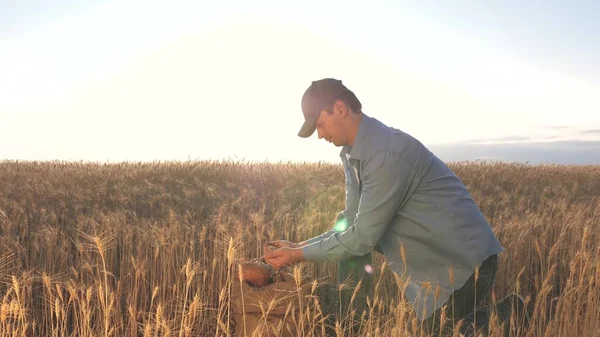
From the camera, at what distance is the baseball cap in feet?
8.57

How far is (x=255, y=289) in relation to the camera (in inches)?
102

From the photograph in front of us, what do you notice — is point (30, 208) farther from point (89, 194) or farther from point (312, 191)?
point (312, 191)

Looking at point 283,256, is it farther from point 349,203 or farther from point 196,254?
point 196,254

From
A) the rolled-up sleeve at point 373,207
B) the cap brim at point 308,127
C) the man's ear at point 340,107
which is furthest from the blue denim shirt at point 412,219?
the cap brim at point 308,127

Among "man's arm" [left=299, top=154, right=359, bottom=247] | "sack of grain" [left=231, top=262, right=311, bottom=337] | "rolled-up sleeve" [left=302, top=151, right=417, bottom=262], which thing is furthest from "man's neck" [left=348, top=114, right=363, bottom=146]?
"sack of grain" [left=231, top=262, right=311, bottom=337]

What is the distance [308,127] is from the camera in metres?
2.70

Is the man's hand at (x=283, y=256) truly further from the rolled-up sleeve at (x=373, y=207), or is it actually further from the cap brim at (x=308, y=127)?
the cap brim at (x=308, y=127)

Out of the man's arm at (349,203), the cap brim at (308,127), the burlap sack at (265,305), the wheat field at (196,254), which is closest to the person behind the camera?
the burlap sack at (265,305)

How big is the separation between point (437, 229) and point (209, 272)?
1.96m

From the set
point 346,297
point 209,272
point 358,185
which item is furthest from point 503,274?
point 209,272

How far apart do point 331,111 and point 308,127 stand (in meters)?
0.16

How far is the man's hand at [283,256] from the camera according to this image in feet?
8.53

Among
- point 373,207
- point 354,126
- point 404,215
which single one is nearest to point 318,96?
point 354,126

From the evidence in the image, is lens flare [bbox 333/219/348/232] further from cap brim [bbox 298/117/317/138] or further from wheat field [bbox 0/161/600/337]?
cap brim [bbox 298/117/317/138]
